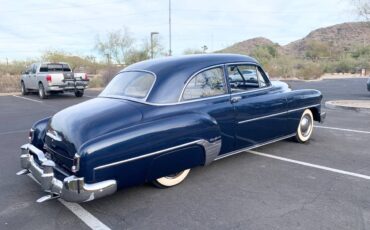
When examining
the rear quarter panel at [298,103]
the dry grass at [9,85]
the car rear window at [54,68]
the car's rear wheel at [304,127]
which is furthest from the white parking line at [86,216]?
the dry grass at [9,85]

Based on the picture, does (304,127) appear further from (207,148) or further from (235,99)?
(207,148)

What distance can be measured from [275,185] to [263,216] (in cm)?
95

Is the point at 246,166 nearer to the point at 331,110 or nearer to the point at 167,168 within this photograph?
the point at 167,168

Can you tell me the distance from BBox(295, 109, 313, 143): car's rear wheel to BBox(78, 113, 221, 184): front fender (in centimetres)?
257

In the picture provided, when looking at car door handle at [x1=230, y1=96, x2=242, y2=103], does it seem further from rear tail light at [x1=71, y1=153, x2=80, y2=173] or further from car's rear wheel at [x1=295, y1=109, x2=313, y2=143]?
A: rear tail light at [x1=71, y1=153, x2=80, y2=173]

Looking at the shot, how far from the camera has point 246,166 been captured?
5.42m

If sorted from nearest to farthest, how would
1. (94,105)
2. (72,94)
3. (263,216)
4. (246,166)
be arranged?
(263,216) < (94,105) < (246,166) < (72,94)

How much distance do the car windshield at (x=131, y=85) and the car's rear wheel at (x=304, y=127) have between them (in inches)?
128

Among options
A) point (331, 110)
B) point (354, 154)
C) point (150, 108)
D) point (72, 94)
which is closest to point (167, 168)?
point (150, 108)

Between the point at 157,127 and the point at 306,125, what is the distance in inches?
148

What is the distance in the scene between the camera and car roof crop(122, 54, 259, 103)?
452 cm

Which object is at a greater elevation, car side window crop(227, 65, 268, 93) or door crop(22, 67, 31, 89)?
car side window crop(227, 65, 268, 93)

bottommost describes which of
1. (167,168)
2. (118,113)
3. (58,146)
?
(167,168)

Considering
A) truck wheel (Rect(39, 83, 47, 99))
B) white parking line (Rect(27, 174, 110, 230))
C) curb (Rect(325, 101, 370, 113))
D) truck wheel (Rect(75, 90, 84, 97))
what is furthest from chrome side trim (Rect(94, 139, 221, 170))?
truck wheel (Rect(39, 83, 47, 99))
